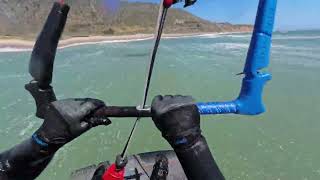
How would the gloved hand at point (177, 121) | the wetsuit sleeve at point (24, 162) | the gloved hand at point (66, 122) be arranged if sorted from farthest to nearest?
the wetsuit sleeve at point (24, 162) < the gloved hand at point (66, 122) < the gloved hand at point (177, 121)

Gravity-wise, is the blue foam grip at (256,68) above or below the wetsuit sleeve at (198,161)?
above

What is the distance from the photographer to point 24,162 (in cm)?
257

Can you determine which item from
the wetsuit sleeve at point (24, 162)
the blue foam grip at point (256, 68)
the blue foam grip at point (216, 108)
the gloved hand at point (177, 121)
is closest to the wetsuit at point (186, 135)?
the gloved hand at point (177, 121)

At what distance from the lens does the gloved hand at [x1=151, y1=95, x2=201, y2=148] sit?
2209 millimetres

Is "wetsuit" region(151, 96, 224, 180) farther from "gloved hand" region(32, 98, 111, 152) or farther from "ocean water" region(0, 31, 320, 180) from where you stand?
"ocean water" region(0, 31, 320, 180)

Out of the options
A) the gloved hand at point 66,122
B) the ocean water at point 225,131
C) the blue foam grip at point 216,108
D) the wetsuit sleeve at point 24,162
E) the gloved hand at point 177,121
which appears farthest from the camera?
the ocean water at point 225,131

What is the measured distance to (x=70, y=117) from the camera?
233cm

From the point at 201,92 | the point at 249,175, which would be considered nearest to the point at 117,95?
the point at 201,92

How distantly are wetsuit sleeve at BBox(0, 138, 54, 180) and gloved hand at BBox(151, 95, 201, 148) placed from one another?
2.51ft

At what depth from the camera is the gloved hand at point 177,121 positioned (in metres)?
2.21

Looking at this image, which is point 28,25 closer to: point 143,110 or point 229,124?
point 143,110

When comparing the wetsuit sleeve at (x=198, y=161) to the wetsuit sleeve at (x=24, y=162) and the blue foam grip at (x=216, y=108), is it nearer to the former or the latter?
the blue foam grip at (x=216, y=108)

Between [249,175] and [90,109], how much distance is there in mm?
6679

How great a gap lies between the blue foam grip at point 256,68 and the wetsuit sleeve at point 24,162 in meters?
1.14
